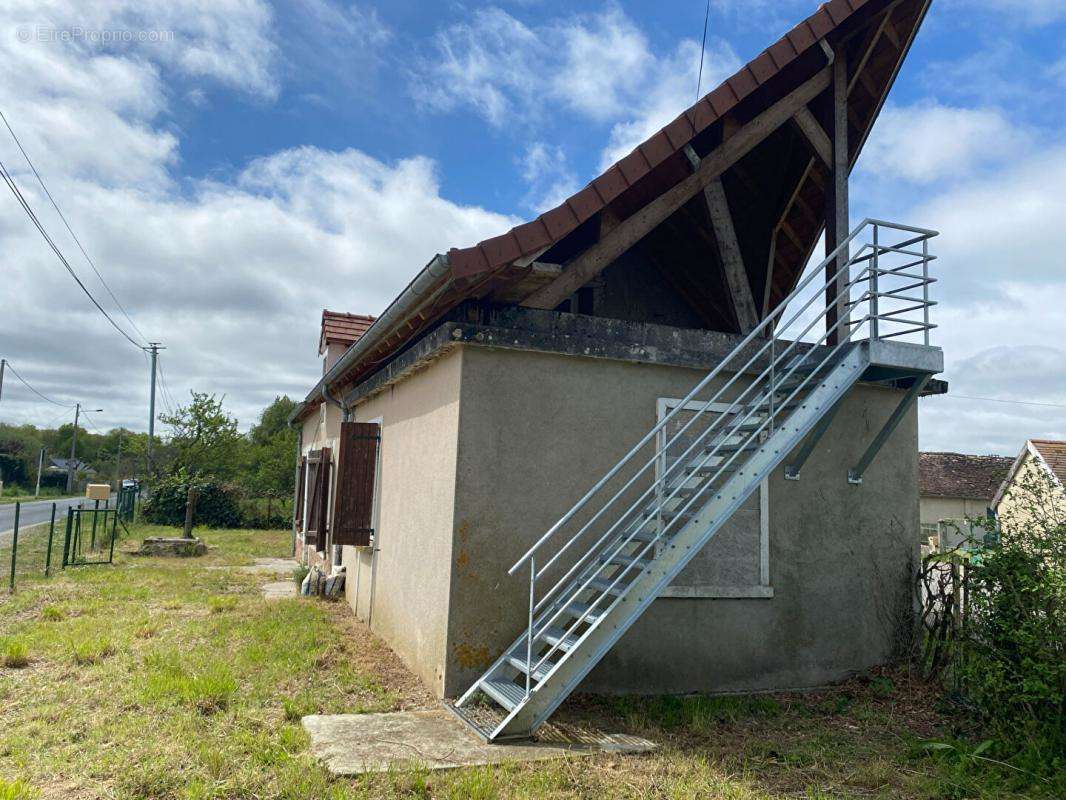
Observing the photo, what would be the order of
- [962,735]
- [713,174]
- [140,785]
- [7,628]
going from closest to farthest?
[140,785]
[962,735]
[713,174]
[7,628]

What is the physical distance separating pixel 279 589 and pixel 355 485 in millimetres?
3579

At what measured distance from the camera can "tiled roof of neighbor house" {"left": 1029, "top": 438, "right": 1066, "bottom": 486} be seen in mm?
24109

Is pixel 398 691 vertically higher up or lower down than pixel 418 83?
lower down

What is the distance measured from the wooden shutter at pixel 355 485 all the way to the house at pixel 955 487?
1200 inches

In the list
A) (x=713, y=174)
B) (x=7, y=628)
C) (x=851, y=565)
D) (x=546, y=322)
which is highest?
(x=713, y=174)

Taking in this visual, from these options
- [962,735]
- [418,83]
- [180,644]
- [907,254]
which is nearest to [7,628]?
[180,644]

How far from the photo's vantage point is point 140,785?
402cm

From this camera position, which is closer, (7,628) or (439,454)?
(439,454)

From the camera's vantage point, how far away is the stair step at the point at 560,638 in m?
5.02

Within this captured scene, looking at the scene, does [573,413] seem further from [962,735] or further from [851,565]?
[962,735]

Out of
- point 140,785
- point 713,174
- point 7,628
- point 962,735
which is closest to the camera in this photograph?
point 140,785

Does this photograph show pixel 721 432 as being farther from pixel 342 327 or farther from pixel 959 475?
pixel 959 475

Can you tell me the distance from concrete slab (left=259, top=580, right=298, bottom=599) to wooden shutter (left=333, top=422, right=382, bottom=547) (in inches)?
96.1

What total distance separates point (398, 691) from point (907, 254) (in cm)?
542
